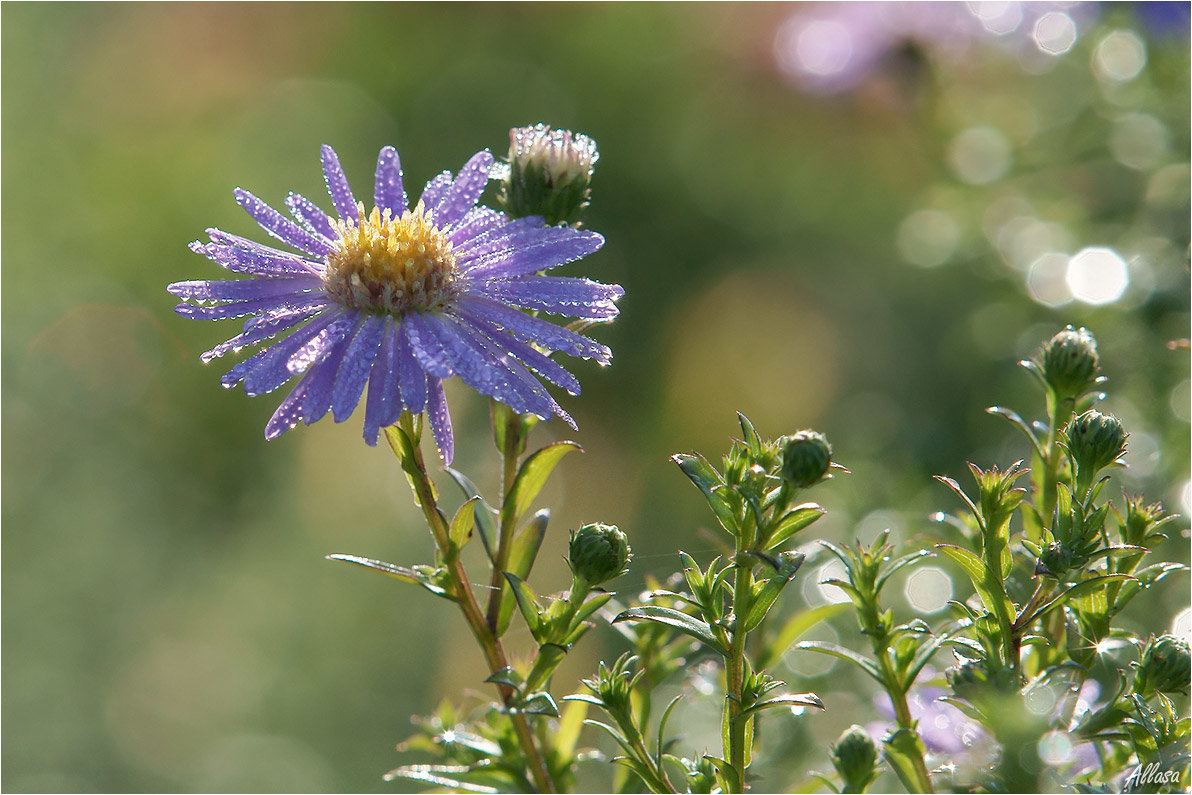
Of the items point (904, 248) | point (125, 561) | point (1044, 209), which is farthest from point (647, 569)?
point (125, 561)

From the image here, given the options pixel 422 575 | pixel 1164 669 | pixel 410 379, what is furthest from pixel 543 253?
pixel 1164 669

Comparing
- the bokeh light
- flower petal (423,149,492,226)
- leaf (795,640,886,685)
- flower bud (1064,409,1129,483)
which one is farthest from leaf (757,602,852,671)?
Answer: the bokeh light

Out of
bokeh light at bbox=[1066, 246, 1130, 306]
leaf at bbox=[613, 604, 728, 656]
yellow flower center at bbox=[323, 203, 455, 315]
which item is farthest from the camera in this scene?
bokeh light at bbox=[1066, 246, 1130, 306]

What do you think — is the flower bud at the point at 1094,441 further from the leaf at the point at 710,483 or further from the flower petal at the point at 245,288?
the flower petal at the point at 245,288

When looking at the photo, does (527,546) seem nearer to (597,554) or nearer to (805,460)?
(597,554)

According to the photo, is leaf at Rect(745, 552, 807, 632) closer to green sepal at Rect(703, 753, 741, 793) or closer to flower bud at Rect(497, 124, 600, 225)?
green sepal at Rect(703, 753, 741, 793)
